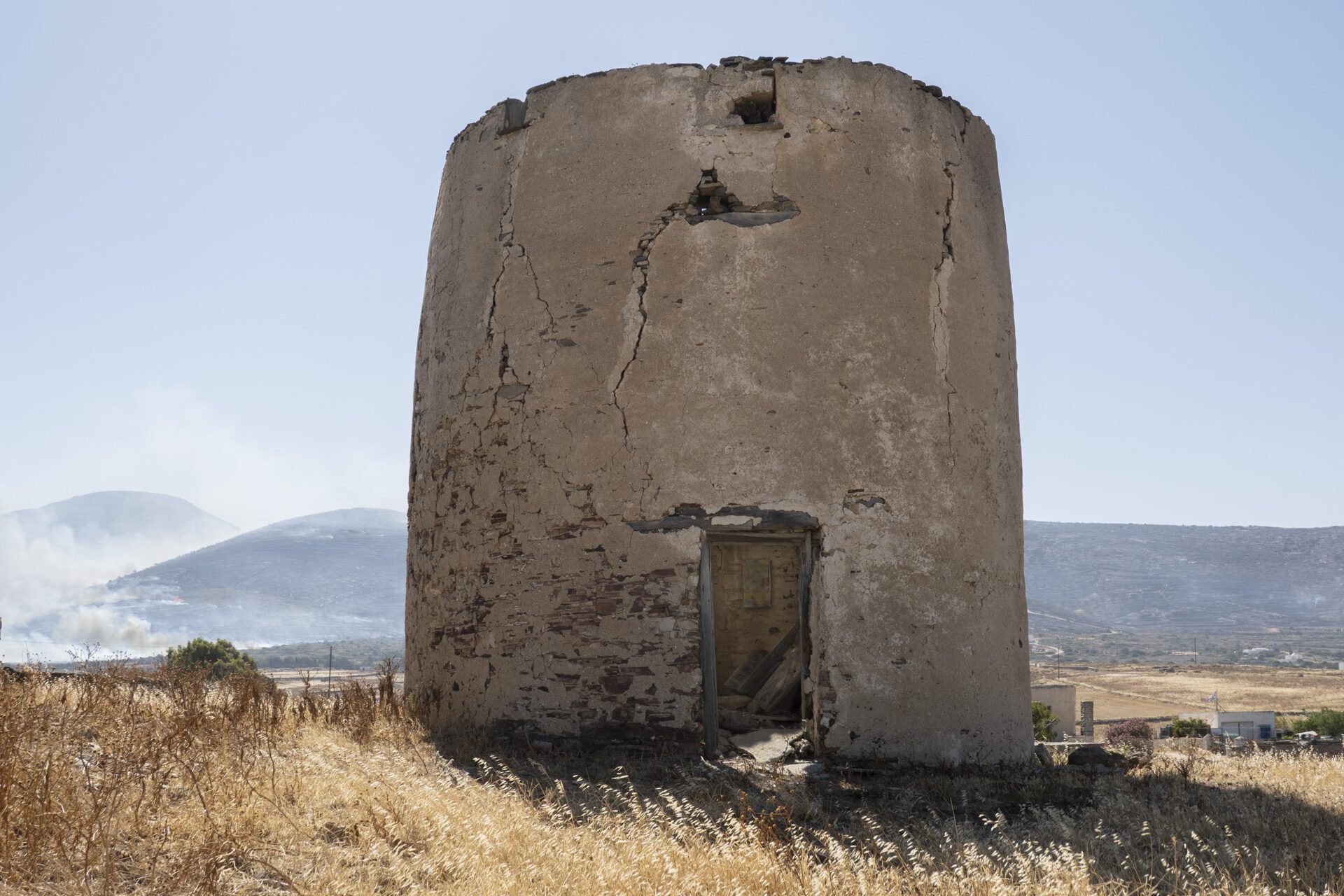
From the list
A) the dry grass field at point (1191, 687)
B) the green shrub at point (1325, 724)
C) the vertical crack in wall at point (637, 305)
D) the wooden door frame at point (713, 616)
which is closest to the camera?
the wooden door frame at point (713, 616)

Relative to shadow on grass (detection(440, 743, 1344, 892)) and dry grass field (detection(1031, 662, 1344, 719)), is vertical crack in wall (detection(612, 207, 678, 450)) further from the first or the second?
dry grass field (detection(1031, 662, 1344, 719))

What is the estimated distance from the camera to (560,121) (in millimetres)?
8031

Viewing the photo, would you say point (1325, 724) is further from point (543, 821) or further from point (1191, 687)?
point (1191, 687)

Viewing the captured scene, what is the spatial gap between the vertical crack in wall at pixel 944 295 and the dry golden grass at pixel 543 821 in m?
2.51

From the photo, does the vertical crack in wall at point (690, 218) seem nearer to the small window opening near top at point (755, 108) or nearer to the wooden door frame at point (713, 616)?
the small window opening near top at point (755, 108)

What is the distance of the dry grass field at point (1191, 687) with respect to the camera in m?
53.7

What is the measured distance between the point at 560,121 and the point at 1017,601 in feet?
15.2

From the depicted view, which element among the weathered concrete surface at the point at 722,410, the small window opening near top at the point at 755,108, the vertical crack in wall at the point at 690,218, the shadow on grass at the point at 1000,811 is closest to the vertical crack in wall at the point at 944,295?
the weathered concrete surface at the point at 722,410

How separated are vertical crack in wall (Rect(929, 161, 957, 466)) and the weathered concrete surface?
0.02m

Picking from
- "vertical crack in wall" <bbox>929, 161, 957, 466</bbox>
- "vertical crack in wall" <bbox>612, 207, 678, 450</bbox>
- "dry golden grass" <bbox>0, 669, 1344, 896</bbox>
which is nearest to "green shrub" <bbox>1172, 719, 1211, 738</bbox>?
"vertical crack in wall" <bbox>929, 161, 957, 466</bbox>

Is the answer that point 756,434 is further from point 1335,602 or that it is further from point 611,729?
point 1335,602

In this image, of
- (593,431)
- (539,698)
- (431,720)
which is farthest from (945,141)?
(431,720)

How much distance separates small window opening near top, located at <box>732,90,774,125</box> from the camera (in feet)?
25.5

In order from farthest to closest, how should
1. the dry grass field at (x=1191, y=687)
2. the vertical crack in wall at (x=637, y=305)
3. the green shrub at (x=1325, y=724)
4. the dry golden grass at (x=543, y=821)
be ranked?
the dry grass field at (x=1191, y=687), the green shrub at (x=1325, y=724), the vertical crack in wall at (x=637, y=305), the dry golden grass at (x=543, y=821)
